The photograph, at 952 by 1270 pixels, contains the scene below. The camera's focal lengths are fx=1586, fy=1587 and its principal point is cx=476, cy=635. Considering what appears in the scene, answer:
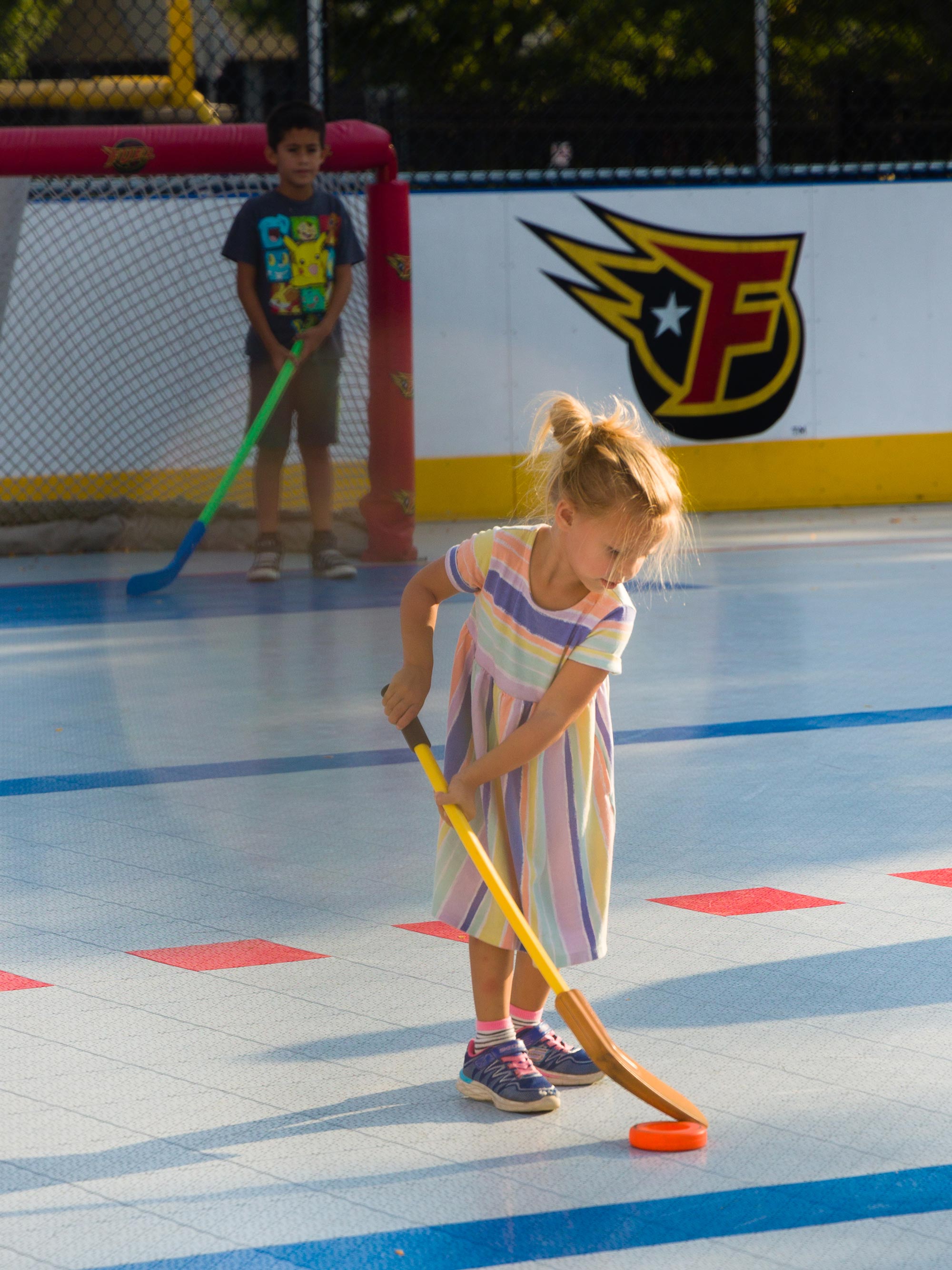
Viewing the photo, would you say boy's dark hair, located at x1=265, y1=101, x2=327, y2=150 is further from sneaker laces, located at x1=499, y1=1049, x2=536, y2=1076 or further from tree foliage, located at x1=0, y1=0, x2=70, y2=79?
sneaker laces, located at x1=499, y1=1049, x2=536, y2=1076

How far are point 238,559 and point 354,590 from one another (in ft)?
5.06

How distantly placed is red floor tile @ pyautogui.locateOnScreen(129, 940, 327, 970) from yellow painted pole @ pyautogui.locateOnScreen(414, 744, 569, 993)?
611 mm

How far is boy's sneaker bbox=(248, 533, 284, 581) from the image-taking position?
7.54 metres

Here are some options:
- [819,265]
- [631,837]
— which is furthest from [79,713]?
[819,265]

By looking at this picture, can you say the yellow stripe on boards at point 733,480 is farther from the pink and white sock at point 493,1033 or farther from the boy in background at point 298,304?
the pink and white sock at point 493,1033

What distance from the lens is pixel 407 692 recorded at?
2.23 metres

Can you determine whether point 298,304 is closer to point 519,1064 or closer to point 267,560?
point 267,560

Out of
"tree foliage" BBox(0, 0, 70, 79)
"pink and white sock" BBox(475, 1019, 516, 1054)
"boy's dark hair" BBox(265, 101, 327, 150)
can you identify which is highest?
"tree foliage" BBox(0, 0, 70, 79)

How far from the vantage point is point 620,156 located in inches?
414

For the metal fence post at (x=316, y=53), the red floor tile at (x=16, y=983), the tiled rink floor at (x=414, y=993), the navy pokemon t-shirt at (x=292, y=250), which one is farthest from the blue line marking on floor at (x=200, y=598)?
the red floor tile at (x=16, y=983)

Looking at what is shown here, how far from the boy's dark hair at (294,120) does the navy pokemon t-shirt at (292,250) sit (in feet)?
0.96

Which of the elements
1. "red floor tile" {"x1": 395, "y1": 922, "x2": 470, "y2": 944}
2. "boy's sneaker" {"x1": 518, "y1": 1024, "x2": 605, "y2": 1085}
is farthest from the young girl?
"red floor tile" {"x1": 395, "y1": 922, "x2": 470, "y2": 944}

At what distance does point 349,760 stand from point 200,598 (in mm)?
3134

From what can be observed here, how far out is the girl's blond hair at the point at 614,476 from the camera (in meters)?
2.07
